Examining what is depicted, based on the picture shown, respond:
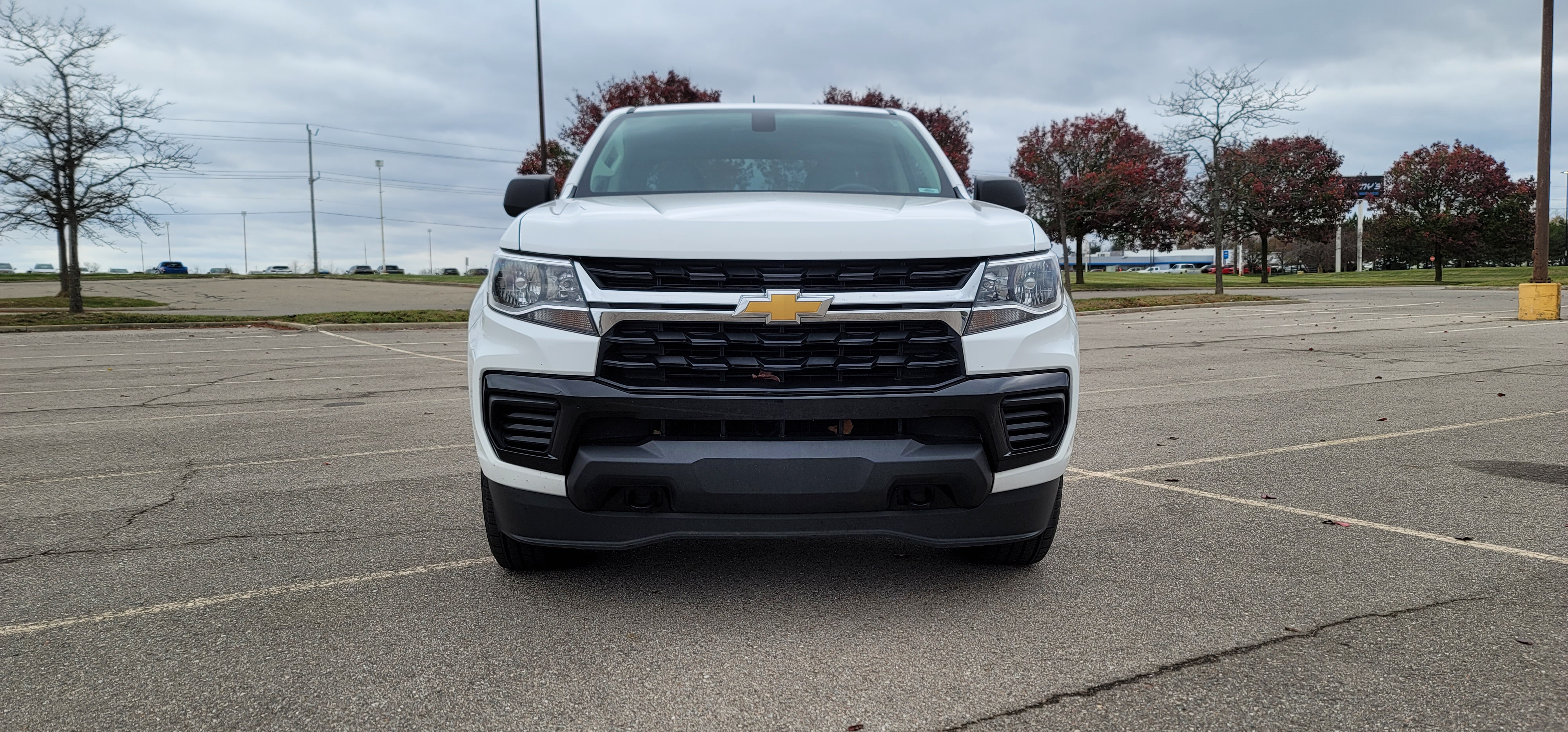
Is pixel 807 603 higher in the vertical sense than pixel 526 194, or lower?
lower

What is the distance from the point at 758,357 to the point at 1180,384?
7809mm

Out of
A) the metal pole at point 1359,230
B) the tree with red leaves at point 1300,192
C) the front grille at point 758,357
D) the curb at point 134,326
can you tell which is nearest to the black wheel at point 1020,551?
the front grille at point 758,357

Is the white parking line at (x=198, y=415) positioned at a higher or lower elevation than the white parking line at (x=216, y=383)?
lower

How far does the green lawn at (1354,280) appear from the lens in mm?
43438

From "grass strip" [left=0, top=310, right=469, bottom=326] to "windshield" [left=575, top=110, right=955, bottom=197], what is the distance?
17284 mm

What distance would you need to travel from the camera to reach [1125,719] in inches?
101

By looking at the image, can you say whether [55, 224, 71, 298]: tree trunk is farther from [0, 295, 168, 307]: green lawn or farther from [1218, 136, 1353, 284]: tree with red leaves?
[1218, 136, 1353, 284]: tree with red leaves

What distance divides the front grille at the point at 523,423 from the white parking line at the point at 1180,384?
22.5ft

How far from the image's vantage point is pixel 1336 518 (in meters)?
4.62

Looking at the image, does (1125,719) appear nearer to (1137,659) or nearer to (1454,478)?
(1137,659)

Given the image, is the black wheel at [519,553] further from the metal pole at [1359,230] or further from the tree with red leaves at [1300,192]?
the metal pole at [1359,230]

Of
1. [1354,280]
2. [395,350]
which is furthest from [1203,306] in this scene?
[1354,280]

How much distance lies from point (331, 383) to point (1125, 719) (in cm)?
963

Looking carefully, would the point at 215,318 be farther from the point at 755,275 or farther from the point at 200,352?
the point at 755,275
